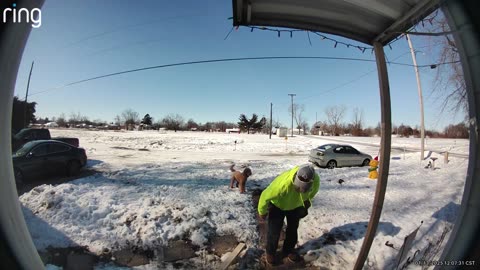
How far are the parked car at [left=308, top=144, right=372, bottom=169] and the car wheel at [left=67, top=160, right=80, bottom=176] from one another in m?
12.2

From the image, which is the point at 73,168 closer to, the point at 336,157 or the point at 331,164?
the point at 331,164

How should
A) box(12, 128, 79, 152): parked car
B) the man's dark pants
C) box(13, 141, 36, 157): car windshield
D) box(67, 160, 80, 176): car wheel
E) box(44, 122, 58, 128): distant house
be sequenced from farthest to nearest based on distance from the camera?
box(44, 122, 58, 128): distant house → box(12, 128, 79, 152): parked car → box(67, 160, 80, 176): car wheel → box(13, 141, 36, 157): car windshield → the man's dark pants

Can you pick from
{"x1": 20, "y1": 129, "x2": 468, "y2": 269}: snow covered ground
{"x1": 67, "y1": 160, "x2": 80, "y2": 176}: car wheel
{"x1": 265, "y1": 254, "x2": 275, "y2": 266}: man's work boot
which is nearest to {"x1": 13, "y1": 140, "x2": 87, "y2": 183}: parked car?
{"x1": 67, "y1": 160, "x2": 80, "y2": 176}: car wheel

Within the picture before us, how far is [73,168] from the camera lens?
33.2ft

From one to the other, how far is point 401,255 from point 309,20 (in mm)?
3131

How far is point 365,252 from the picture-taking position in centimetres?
325

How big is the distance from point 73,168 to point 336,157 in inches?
525

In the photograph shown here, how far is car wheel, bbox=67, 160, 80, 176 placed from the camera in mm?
9914

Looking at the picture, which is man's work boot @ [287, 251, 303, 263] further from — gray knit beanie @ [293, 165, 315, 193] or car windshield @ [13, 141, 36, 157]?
car windshield @ [13, 141, 36, 157]

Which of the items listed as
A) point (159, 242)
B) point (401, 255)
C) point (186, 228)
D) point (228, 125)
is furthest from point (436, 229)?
point (228, 125)

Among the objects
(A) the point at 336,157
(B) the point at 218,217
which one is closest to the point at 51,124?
(A) the point at 336,157

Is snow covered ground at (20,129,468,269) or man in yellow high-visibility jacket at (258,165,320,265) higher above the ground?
man in yellow high-visibility jacket at (258,165,320,265)

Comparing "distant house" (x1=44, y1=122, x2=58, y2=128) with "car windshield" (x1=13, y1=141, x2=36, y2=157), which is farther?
"distant house" (x1=44, y1=122, x2=58, y2=128)

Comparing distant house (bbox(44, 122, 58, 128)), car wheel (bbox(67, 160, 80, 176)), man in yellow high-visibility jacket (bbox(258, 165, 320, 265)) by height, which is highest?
distant house (bbox(44, 122, 58, 128))
